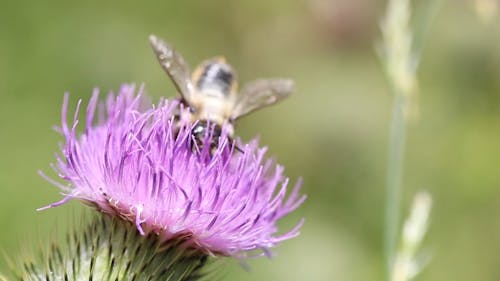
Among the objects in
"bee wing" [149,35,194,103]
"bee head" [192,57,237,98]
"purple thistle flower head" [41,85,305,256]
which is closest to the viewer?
"purple thistle flower head" [41,85,305,256]

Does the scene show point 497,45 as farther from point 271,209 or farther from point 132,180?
point 132,180

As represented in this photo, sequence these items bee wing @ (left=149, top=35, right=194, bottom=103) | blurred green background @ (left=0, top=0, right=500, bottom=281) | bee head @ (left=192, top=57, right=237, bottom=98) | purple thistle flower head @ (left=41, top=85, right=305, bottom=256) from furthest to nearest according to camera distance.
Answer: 1. blurred green background @ (left=0, top=0, right=500, bottom=281)
2. bee head @ (left=192, top=57, right=237, bottom=98)
3. bee wing @ (left=149, top=35, right=194, bottom=103)
4. purple thistle flower head @ (left=41, top=85, right=305, bottom=256)

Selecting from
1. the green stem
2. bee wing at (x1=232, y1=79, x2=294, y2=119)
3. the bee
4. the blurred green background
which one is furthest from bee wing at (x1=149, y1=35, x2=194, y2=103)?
the blurred green background

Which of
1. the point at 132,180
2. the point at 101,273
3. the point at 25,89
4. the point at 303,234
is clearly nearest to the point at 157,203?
the point at 132,180

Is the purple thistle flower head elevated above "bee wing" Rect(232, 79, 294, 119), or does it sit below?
below

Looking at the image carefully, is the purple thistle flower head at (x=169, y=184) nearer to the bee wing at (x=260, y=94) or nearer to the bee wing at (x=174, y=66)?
the bee wing at (x=174, y=66)

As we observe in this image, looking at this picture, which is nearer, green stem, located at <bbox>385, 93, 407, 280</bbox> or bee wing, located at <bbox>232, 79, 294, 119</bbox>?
green stem, located at <bbox>385, 93, 407, 280</bbox>

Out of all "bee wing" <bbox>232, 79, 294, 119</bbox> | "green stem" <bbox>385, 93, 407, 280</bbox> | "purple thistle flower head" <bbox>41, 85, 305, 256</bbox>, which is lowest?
"green stem" <bbox>385, 93, 407, 280</bbox>

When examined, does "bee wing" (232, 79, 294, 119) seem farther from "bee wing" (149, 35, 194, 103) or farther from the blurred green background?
the blurred green background
